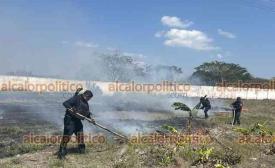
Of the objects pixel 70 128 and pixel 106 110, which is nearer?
pixel 70 128

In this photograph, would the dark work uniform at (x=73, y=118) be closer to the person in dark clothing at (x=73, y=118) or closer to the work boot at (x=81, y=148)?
the person in dark clothing at (x=73, y=118)

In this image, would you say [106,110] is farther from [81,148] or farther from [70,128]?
[70,128]

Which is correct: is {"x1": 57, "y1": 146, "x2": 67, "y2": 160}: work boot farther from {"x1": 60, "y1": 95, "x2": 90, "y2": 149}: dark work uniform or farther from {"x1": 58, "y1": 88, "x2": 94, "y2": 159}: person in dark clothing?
{"x1": 60, "y1": 95, "x2": 90, "y2": 149}: dark work uniform

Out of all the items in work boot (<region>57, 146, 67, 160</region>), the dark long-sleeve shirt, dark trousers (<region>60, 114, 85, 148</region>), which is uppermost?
the dark long-sleeve shirt

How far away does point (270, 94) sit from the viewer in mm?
54000

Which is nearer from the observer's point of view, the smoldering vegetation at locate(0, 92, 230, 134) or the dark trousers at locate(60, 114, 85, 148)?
the dark trousers at locate(60, 114, 85, 148)

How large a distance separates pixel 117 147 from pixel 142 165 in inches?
70.7

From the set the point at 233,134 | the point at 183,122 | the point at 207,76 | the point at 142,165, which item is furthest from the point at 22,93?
the point at 207,76

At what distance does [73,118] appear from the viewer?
Result: 11.8m

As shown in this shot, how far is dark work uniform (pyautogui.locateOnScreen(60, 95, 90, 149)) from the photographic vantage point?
11.6 metres

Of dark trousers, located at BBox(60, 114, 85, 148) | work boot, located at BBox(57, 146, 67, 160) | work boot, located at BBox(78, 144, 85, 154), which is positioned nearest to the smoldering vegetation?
work boot, located at BBox(78, 144, 85, 154)

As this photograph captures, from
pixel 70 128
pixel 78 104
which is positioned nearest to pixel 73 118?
pixel 70 128

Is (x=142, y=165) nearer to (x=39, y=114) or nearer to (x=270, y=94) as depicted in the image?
(x=39, y=114)

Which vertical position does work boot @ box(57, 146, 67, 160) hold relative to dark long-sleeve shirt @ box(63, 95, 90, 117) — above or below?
below
